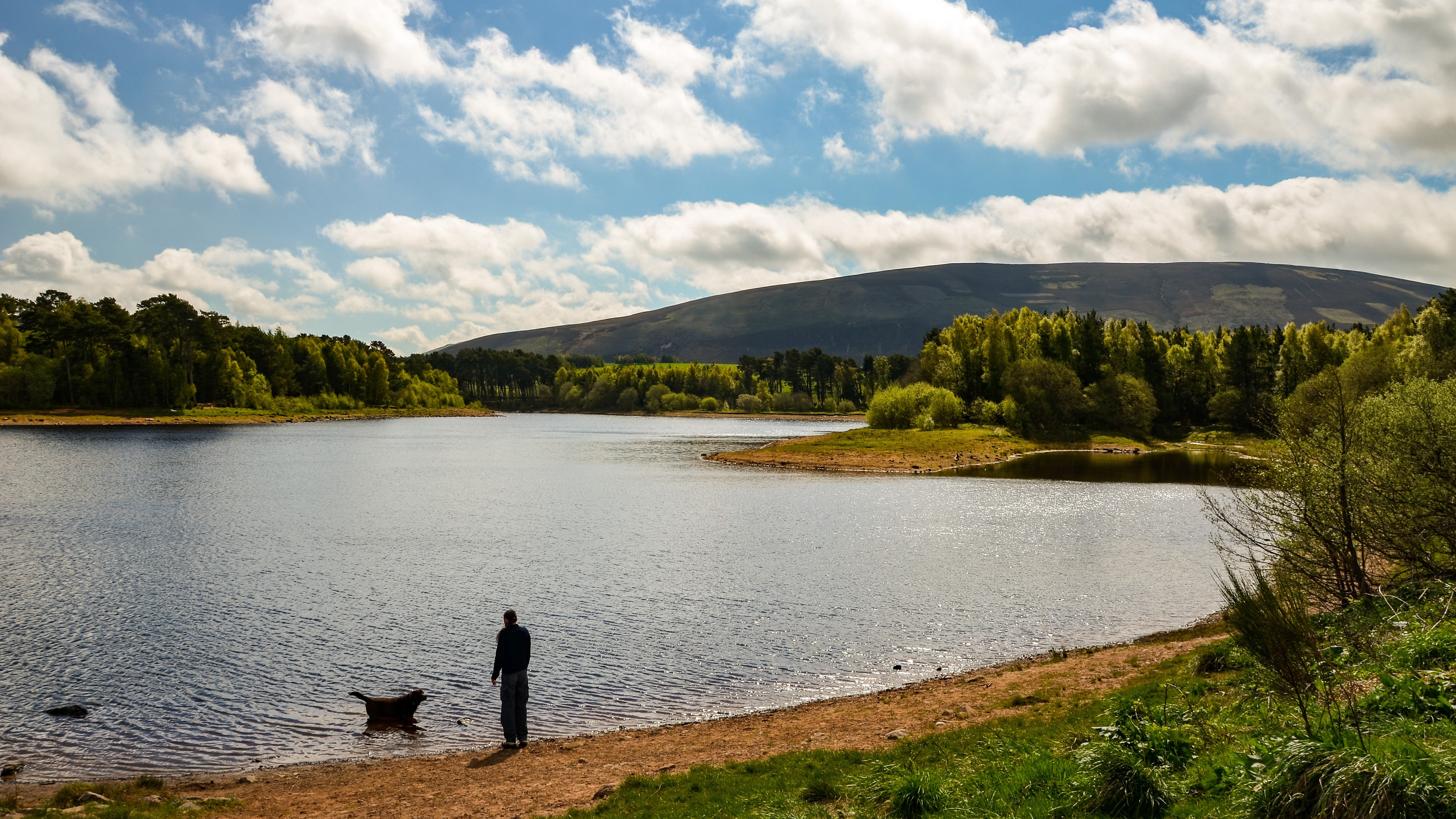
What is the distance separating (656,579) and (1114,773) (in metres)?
28.6

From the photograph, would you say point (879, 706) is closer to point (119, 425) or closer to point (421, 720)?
point (421, 720)

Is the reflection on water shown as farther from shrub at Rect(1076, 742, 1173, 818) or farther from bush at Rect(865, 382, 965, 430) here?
shrub at Rect(1076, 742, 1173, 818)

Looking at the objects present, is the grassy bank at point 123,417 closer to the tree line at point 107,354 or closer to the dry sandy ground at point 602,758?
the tree line at point 107,354

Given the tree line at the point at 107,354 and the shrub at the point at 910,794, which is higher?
the tree line at the point at 107,354

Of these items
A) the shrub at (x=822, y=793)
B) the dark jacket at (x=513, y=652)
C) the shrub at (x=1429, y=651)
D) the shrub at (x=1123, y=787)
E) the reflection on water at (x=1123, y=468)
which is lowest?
the reflection on water at (x=1123, y=468)

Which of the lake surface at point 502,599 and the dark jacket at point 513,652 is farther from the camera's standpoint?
the lake surface at point 502,599

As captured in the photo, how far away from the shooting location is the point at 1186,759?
10.9 metres

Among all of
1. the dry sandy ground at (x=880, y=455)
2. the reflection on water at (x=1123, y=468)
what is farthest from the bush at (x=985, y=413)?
the reflection on water at (x=1123, y=468)

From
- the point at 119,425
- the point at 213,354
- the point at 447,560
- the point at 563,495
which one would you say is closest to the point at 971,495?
the point at 563,495

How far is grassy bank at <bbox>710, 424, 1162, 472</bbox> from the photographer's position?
9681cm

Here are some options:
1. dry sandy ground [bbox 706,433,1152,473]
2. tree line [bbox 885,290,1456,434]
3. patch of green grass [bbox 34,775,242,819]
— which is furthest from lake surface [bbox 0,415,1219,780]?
tree line [bbox 885,290,1456,434]

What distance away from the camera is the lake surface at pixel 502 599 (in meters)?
21.3

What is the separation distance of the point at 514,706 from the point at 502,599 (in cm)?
1455

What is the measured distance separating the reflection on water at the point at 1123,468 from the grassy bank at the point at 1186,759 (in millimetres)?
58068
